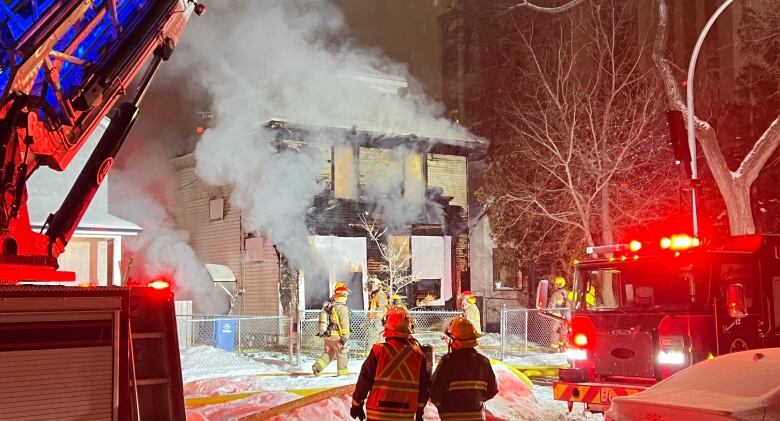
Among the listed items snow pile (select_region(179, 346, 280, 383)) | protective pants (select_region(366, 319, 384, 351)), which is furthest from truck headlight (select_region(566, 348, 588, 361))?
protective pants (select_region(366, 319, 384, 351))

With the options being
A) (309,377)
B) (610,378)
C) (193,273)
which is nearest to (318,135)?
(193,273)

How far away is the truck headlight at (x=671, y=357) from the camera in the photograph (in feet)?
25.8

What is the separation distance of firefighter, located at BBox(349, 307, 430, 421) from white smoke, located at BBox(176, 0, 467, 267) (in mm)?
16155

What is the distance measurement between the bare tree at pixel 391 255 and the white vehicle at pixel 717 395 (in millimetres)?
17660

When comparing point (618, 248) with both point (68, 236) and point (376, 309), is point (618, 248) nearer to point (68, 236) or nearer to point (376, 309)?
point (68, 236)

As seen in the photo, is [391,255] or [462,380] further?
[391,255]

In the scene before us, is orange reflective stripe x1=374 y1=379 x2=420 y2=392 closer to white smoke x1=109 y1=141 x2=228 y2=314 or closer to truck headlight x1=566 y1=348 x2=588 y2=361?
truck headlight x1=566 y1=348 x2=588 y2=361

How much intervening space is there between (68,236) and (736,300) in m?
5.85

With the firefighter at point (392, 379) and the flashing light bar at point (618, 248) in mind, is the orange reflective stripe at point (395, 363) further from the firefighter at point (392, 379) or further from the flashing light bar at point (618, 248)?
the flashing light bar at point (618, 248)

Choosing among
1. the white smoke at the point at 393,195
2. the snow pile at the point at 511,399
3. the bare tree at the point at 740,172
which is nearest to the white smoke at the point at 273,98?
the white smoke at the point at 393,195

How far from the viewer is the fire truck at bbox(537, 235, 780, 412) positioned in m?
7.92

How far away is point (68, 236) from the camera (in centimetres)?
612

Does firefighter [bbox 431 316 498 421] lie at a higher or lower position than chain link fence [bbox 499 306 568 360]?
higher

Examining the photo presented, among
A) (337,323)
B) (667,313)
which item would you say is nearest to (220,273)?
(337,323)
